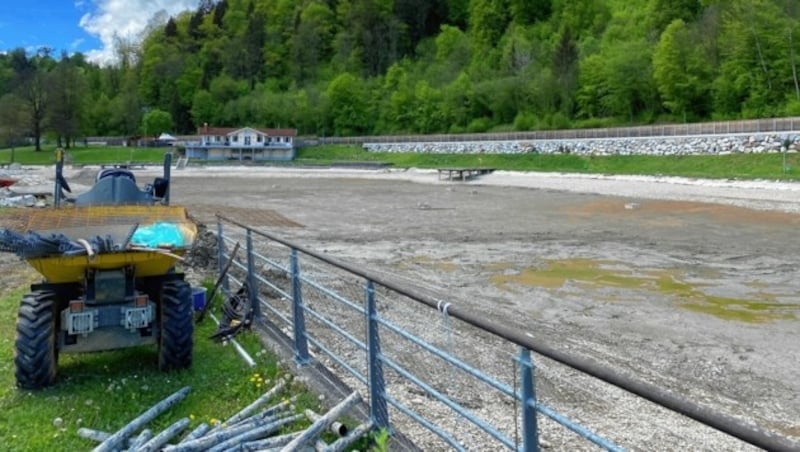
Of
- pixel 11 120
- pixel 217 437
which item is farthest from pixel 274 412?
pixel 11 120

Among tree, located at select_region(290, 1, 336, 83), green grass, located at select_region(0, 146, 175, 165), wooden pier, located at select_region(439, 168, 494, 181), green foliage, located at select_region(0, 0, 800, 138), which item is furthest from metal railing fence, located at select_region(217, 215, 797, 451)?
tree, located at select_region(290, 1, 336, 83)

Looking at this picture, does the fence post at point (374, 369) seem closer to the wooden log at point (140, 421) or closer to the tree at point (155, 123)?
the wooden log at point (140, 421)

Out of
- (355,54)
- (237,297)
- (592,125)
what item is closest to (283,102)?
(355,54)

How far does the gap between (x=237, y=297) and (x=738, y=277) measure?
37.7 ft

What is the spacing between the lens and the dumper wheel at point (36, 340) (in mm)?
5664

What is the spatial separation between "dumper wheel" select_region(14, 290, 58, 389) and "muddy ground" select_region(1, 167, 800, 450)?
175 inches

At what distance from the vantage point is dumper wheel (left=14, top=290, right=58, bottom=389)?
566 centimetres

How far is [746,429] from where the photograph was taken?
1889 mm

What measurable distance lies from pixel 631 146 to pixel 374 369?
55.5m

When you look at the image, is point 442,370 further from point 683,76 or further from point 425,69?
point 425,69

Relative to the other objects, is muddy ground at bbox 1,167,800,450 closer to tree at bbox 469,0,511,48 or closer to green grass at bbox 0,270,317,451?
green grass at bbox 0,270,317,451

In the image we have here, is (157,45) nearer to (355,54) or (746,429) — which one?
(355,54)

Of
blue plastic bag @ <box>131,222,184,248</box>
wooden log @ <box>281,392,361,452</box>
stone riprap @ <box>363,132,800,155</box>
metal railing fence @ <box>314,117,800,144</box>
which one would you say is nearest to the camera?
wooden log @ <box>281,392,361,452</box>

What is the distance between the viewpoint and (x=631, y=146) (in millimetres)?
55844
